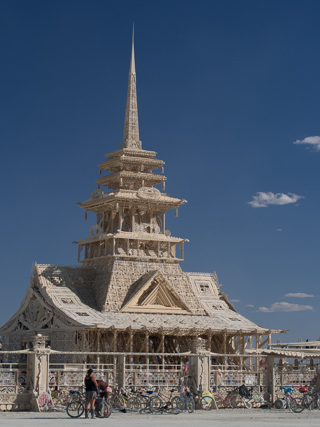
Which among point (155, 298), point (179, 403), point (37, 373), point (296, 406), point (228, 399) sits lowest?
point (296, 406)

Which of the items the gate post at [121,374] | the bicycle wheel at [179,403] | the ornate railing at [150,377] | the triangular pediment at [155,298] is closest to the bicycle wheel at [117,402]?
the gate post at [121,374]

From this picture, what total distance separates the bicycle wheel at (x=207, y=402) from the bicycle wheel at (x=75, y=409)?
6231 millimetres

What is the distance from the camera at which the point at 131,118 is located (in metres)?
67.4

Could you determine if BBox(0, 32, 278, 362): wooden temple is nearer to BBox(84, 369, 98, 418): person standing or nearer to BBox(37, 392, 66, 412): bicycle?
BBox(37, 392, 66, 412): bicycle

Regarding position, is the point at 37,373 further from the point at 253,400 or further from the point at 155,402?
the point at 253,400

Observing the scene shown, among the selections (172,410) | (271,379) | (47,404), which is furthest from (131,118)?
(172,410)

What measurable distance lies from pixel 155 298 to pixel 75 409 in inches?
1129

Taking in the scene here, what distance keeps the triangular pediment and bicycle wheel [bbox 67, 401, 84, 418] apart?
86.7ft

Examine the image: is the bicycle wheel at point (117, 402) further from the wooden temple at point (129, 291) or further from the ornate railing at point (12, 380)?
the wooden temple at point (129, 291)

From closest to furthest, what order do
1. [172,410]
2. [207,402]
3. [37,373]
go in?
[172,410] → [37,373] → [207,402]

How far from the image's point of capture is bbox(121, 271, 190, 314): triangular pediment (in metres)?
59.3

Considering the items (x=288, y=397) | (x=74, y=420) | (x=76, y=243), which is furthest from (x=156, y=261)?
(x=74, y=420)

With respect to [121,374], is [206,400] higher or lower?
lower

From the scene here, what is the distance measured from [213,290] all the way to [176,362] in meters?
9.29
